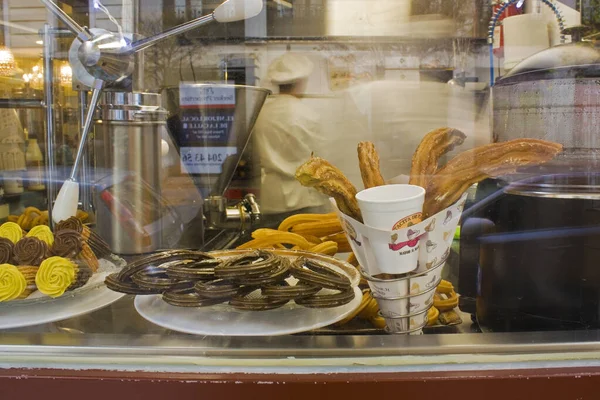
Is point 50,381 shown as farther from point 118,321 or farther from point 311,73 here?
point 311,73

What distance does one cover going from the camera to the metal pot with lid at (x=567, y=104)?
81 cm

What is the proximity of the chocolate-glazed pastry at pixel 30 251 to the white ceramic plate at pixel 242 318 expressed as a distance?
7.2 inches

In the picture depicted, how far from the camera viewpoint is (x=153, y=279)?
767 mm

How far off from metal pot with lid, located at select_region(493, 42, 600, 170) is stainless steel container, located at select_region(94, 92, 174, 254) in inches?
26.0

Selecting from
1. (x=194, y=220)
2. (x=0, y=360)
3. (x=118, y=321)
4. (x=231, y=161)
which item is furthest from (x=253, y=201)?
(x=0, y=360)

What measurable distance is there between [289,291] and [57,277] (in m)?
0.36

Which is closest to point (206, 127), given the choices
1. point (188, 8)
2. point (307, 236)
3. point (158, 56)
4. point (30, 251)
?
point (158, 56)

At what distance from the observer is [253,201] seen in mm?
1431

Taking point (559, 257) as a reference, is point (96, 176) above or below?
above

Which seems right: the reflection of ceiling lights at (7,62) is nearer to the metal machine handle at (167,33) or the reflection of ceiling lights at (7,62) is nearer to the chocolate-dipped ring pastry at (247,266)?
the metal machine handle at (167,33)

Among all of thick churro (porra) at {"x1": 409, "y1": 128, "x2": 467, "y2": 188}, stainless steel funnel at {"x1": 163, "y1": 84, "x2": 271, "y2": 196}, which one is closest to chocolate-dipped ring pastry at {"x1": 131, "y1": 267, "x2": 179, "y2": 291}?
thick churro (porra) at {"x1": 409, "y1": 128, "x2": 467, "y2": 188}

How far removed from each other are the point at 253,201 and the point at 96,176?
1.43ft

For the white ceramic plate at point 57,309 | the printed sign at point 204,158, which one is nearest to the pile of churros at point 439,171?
the white ceramic plate at point 57,309

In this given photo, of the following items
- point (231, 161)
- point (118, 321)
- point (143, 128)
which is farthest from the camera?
point (231, 161)
